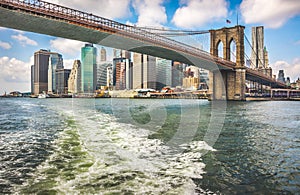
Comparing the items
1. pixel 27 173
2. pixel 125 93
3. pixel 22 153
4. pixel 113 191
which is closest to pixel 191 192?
pixel 113 191

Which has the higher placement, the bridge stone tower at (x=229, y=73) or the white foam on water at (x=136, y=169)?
the bridge stone tower at (x=229, y=73)

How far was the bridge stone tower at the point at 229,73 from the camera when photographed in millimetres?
45438

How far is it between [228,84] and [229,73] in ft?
7.22

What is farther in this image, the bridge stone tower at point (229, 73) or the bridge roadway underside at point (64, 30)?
the bridge stone tower at point (229, 73)

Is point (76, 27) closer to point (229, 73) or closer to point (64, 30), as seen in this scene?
point (64, 30)

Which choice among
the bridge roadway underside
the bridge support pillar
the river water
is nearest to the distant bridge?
the bridge roadway underside

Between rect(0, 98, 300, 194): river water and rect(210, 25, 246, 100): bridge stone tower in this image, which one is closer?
rect(0, 98, 300, 194): river water

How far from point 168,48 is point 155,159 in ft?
87.4

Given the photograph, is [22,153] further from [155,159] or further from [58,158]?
[155,159]

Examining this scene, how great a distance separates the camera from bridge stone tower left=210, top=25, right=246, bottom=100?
149 ft

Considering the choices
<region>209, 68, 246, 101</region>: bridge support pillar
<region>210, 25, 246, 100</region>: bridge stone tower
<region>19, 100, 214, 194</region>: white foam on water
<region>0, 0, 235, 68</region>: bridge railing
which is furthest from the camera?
<region>210, 25, 246, 100</region>: bridge stone tower

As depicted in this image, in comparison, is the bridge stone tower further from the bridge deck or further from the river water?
the river water

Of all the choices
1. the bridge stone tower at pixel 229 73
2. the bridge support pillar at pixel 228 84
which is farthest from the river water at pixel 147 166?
the bridge stone tower at pixel 229 73

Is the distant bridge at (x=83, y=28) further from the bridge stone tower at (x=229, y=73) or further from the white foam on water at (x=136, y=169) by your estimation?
the white foam on water at (x=136, y=169)
